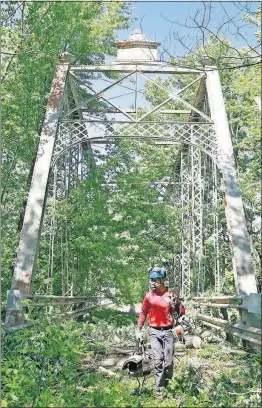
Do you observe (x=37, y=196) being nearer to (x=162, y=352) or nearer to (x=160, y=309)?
(x=160, y=309)

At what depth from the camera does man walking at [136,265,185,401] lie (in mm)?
5352

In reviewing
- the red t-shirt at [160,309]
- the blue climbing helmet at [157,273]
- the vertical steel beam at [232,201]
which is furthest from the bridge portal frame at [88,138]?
Result: the blue climbing helmet at [157,273]

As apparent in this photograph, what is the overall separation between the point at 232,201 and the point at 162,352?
13.6ft

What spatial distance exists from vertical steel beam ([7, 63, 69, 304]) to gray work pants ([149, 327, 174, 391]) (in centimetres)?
313

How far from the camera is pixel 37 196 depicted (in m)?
9.05

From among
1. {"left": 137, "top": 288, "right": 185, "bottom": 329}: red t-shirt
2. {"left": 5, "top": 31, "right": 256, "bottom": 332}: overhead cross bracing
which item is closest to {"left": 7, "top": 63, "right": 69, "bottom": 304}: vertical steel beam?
{"left": 5, "top": 31, "right": 256, "bottom": 332}: overhead cross bracing

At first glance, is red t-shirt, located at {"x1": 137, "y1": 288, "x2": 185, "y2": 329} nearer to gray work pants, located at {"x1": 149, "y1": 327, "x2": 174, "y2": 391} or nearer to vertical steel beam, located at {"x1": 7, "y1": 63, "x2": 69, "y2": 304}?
gray work pants, located at {"x1": 149, "y1": 327, "x2": 174, "y2": 391}

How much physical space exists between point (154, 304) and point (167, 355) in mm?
555

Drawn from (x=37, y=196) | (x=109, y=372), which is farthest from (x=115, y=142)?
(x=109, y=372)

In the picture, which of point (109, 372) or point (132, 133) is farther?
point (132, 133)

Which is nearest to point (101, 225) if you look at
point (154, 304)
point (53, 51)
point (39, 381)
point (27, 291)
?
point (53, 51)

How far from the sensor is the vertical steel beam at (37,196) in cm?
818

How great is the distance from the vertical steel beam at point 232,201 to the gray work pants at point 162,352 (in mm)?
2547

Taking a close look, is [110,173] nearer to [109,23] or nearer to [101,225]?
[101,225]
